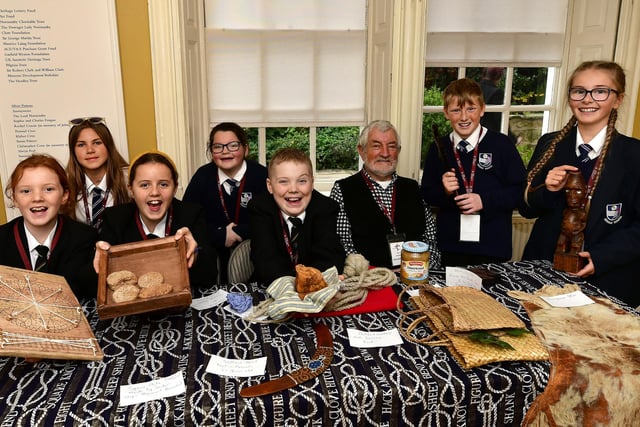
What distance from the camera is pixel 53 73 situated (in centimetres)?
302

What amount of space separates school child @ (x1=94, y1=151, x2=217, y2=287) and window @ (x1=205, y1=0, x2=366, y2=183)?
1.70m

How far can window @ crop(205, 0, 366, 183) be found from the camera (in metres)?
3.55

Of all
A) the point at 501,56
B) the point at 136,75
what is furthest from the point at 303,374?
the point at 501,56

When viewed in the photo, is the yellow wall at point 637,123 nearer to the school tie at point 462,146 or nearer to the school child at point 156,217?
the school tie at point 462,146

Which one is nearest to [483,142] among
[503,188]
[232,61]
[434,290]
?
[503,188]

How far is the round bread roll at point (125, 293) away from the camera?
1.46 m

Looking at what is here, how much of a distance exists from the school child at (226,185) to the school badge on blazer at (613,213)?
63.9 inches

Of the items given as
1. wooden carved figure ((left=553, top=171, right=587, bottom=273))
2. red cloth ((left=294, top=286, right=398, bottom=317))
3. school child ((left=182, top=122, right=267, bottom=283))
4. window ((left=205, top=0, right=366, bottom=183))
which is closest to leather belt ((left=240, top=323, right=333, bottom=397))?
red cloth ((left=294, top=286, right=398, bottom=317))

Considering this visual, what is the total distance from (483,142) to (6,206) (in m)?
2.89

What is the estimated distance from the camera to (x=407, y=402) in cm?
126

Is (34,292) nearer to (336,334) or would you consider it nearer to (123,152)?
(336,334)

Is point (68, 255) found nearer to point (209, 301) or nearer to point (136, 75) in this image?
point (209, 301)

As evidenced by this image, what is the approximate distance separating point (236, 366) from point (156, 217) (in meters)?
0.85

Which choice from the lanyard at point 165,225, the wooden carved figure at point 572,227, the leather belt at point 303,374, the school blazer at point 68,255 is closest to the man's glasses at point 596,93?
the wooden carved figure at point 572,227
